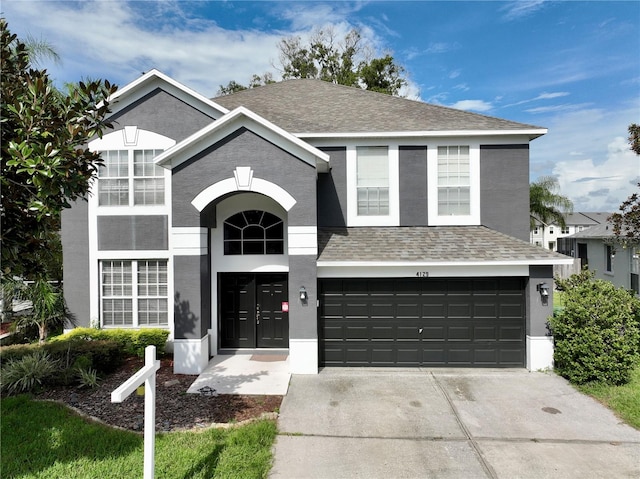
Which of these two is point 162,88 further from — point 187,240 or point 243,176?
point 187,240

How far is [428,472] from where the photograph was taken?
199 inches

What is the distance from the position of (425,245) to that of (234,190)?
5323 millimetres

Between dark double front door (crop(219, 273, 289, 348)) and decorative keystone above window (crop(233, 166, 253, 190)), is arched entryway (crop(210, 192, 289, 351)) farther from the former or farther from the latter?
decorative keystone above window (crop(233, 166, 253, 190))

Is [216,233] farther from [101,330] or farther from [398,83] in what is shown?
[398,83]

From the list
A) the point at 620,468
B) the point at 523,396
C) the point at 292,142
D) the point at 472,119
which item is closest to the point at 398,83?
the point at 472,119

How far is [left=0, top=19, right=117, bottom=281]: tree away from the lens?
451 cm

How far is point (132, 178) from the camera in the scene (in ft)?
34.4

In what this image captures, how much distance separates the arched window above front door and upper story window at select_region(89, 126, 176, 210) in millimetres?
2268

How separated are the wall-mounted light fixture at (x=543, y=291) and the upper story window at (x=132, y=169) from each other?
1065cm

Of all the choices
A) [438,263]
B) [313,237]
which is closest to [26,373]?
[313,237]

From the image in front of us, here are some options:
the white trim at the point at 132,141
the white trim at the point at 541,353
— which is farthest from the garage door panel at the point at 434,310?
the white trim at the point at 132,141

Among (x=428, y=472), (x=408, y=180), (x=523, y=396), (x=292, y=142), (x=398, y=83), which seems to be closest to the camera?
(x=428, y=472)

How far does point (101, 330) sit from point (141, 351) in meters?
1.57

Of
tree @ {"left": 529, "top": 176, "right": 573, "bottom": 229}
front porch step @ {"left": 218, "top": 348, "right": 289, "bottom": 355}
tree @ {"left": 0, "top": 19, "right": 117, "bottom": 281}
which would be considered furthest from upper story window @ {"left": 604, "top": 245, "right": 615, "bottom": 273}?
tree @ {"left": 0, "top": 19, "right": 117, "bottom": 281}
